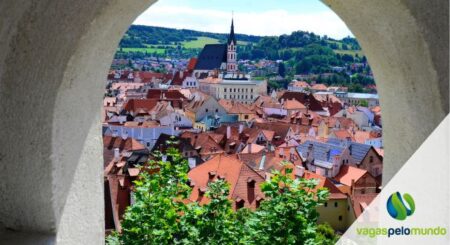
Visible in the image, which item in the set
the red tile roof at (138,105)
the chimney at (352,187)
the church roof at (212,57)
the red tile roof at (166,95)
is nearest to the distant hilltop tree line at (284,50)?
the church roof at (212,57)

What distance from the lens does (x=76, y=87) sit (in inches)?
61.2

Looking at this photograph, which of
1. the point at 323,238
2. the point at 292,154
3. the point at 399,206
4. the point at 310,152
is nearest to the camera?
the point at 399,206

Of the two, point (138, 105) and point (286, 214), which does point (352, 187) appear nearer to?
point (286, 214)

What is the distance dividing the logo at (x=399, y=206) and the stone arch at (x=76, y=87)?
0.08 meters

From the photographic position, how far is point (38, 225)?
5.01 ft

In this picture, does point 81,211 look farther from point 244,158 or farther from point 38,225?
point 244,158

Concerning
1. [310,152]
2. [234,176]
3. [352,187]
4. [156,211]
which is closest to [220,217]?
[156,211]

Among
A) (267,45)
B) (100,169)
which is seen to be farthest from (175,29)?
(100,169)

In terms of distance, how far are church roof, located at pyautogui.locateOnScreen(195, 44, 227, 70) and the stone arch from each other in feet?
287

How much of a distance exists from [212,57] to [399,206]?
89.5 meters

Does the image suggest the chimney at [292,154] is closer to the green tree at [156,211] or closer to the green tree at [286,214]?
the green tree at [156,211]

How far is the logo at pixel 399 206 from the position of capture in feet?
5.34

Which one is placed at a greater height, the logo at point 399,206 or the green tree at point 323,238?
the logo at point 399,206

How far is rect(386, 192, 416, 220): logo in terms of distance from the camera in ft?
5.34
